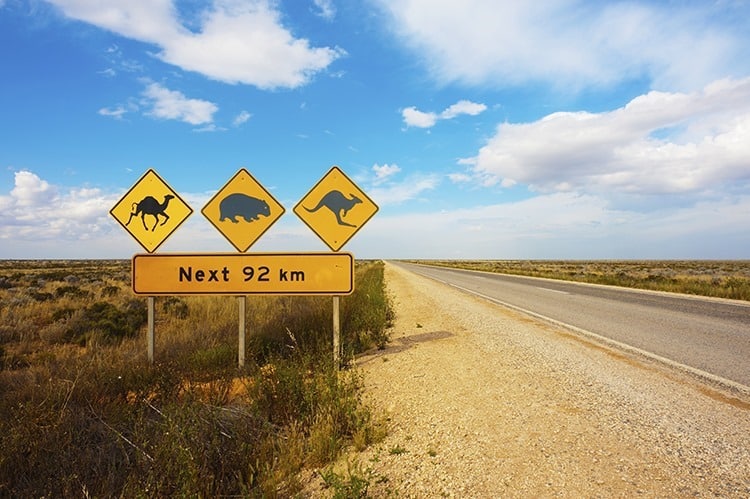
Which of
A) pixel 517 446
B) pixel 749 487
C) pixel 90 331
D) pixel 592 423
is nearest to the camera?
pixel 749 487

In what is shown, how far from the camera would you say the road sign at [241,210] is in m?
6.82

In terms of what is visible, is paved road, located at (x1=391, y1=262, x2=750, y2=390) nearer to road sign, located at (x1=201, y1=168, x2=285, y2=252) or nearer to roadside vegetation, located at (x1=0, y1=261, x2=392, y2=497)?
roadside vegetation, located at (x1=0, y1=261, x2=392, y2=497)

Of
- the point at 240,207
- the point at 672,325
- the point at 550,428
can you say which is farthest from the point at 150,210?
the point at 672,325

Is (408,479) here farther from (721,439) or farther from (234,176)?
(234,176)

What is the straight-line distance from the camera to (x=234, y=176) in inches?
271

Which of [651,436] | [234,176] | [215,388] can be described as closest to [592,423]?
[651,436]

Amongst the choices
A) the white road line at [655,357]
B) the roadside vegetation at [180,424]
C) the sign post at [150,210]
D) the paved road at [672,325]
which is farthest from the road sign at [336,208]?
the paved road at [672,325]

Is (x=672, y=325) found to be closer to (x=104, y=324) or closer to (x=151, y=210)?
(x=151, y=210)

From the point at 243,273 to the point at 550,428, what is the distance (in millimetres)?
4862

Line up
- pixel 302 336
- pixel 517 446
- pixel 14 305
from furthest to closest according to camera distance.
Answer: pixel 14 305
pixel 302 336
pixel 517 446

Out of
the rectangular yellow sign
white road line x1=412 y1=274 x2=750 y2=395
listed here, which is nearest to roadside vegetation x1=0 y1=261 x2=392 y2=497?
the rectangular yellow sign

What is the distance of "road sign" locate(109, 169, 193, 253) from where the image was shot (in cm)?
686

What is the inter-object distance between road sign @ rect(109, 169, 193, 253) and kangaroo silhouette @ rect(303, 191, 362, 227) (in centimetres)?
223

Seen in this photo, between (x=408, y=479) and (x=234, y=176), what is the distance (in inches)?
213
